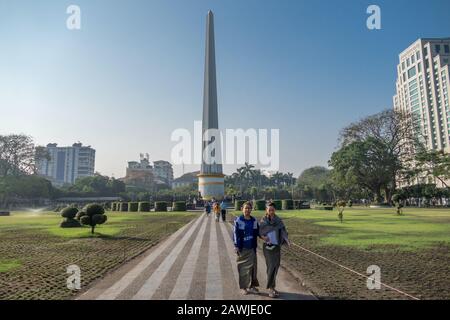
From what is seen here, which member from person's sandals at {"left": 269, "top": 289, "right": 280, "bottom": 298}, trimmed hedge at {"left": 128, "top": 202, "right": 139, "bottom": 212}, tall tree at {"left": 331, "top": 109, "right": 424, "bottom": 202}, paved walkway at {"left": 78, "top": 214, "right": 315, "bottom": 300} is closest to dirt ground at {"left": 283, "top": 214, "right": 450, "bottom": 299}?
paved walkway at {"left": 78, "top": 214, "right": 315, "bottom": 300}

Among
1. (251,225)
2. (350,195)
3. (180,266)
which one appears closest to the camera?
(251,225)

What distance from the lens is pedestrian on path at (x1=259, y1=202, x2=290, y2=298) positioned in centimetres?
700

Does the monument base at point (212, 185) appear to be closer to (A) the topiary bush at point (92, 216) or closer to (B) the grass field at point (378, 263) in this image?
(A) the topiary bush at point (92, 216)

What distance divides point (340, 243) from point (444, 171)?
54.6 meters

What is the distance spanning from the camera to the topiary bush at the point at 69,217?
2306 centimetres

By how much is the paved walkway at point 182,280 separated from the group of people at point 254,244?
1.11 feet

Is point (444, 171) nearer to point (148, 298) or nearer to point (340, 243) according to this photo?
point (340, 243)

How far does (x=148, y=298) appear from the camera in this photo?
6.64 m

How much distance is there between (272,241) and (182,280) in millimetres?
2577

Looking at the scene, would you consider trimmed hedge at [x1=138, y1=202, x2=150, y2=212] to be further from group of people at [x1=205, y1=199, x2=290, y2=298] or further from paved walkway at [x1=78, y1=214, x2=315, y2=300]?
group of people at [x1=205, y1=199, x2=290, y2=298]

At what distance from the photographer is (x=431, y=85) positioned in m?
126

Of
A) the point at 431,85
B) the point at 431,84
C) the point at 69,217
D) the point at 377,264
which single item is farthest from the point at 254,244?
the point at 431,85
